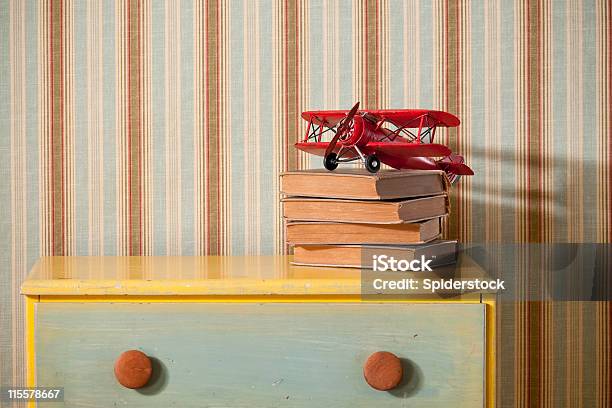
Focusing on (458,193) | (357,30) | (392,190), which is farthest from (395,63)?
(392,190)

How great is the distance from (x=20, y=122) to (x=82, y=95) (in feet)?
0.50

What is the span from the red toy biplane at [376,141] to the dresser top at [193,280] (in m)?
0.21

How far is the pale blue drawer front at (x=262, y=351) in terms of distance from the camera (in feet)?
3.76

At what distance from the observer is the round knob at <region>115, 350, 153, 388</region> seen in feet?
3.71

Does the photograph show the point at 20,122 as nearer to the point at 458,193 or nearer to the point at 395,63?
the point at 395,63

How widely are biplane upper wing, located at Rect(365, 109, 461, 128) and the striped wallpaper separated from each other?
25 centimetres

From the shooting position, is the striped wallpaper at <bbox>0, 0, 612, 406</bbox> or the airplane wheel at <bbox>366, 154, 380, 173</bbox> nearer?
the airplane wheel at <bbox>366, 154, 380, 173</bbox>

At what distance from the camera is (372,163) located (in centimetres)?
123

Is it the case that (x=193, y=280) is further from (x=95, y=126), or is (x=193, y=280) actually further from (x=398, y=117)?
(x=95, y=126)

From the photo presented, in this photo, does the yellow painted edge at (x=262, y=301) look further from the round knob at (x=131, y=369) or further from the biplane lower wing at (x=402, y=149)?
the biplane lower wing at (x=402, y=149)

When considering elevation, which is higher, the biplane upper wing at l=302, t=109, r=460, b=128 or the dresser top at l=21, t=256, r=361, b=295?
the biplane upper wing at l=302, t=109, r=460, b=128

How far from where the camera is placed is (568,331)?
5.24 feet

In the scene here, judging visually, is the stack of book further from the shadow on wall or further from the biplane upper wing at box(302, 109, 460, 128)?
the shadow on wall

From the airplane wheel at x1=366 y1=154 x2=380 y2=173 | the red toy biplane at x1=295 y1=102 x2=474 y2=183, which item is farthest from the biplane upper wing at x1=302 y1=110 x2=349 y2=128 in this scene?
the airplane wheel at x1=366 y1=154 x2=380 y2=173
